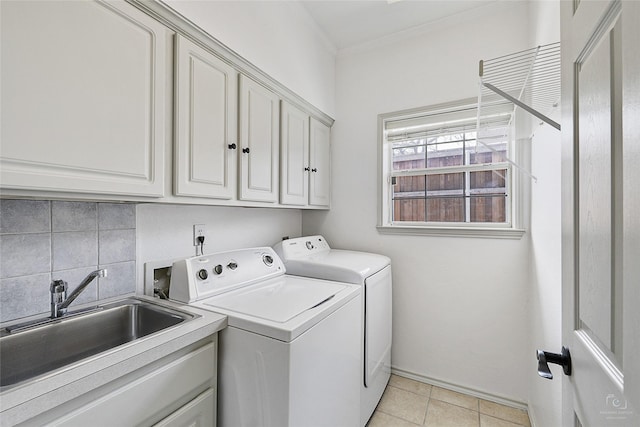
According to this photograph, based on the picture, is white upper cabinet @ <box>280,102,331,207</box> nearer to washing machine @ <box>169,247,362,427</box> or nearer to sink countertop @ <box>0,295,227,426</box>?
washing machine @ <box>169,247,362,427</box>

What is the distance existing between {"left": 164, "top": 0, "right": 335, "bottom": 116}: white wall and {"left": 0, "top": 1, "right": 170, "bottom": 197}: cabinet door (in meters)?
0.30

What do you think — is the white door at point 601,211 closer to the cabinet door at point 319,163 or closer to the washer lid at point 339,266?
the washer lid at point 339,266

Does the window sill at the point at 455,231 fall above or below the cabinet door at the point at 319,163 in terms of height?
below

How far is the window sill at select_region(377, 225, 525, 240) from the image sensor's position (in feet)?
6.40

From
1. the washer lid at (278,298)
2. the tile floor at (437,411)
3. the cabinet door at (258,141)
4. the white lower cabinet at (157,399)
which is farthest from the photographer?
the tile floor at (437,411)

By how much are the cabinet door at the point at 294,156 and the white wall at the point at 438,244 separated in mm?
495

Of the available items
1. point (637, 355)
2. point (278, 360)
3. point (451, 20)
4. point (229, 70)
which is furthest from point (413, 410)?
point (451, 20)

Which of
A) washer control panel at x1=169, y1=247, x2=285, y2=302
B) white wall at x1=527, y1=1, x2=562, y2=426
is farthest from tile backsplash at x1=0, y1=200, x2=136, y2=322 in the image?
white wall at x1=527, y1=1, x2=562, y2=426

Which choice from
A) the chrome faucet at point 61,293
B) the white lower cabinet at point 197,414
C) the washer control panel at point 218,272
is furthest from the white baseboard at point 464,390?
the chrome faucet at point 61,293

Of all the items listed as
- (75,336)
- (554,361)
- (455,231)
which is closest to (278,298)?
(75,336)

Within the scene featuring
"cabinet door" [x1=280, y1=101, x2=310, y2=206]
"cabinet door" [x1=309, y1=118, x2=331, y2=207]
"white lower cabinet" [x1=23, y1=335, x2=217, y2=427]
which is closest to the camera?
"white lower cabinet" [x1=23, y1=335, x2=217, y2=427]

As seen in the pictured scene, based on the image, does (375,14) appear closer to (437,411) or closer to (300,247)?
→ (300,247)

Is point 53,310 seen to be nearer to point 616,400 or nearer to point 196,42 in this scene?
point 196,42

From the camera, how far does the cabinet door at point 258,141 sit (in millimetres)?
1567
